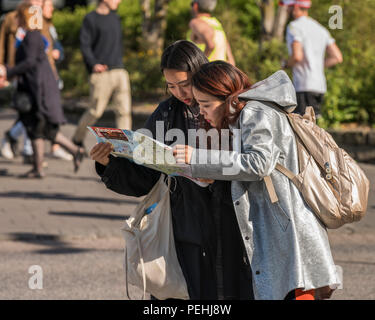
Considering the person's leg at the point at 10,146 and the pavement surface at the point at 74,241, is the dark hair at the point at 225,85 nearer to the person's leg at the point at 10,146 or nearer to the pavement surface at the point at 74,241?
the pavement surface at the point at 74,241

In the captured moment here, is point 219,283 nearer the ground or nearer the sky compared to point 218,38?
nearer the ground

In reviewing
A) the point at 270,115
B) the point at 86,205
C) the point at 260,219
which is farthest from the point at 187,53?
the point at 86,205

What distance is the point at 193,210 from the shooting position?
330 cm

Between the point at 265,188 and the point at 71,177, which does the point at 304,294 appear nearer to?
the point at 265,188

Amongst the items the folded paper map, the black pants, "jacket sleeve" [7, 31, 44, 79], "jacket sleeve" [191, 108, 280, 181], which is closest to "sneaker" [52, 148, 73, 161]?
"jacket sleeve" [7, 31, 44, 79]

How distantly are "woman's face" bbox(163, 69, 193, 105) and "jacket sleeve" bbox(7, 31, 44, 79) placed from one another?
5454mm

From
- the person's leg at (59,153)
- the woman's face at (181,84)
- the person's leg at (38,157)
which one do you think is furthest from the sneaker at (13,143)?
the woman's face at (181,84)

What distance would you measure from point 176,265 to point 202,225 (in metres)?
0.21

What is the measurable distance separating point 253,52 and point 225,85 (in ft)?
33.1

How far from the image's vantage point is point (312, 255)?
9.96ft

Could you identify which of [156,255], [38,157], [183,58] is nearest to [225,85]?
[183,58]

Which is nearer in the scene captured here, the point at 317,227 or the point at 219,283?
the point at 317,227
